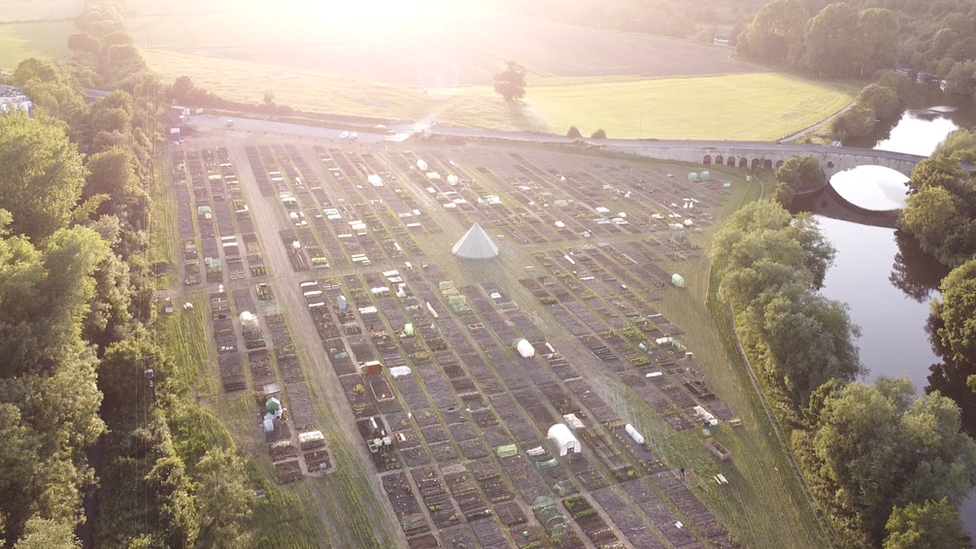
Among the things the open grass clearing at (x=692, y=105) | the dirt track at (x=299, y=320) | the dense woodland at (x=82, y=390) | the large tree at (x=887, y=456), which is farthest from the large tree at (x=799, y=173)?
the dense woodland at (x=82, y=390)

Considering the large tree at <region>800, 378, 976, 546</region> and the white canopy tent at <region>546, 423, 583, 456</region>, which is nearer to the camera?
the large tree at <region>800, 378, 976, 546</region>

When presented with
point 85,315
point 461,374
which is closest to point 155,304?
point 85,315

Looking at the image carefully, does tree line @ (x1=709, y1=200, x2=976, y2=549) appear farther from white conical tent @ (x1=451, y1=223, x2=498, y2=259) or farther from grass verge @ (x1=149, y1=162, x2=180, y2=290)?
grass verge @ (x1=149, y1=162, x2=180, y2=290)

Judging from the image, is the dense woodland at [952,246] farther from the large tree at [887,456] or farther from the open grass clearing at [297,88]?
the open grass clearing at [297,88]

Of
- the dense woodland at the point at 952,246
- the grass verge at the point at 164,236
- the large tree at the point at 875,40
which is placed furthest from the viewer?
the large tree at the point at 875,40

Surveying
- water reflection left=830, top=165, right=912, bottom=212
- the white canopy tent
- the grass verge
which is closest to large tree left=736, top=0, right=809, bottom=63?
water reflection left=830, top=165, right=912, bottom=212

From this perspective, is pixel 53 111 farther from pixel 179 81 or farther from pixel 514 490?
pixel 514 490
